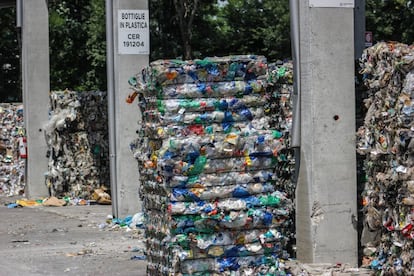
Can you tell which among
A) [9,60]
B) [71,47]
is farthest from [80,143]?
[9,60]

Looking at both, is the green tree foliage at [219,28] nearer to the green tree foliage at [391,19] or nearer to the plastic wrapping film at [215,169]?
the green tree foliage at [391,19]

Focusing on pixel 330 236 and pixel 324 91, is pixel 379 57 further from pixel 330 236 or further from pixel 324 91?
pixel 330 236

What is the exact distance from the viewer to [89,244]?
12562 millimetres

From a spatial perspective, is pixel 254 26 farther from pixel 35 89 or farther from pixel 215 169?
pixel 215 169

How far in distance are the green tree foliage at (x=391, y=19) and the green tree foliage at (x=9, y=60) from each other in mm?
17389

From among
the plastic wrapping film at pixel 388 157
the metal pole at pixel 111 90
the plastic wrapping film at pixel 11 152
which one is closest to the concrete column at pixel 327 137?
the plastic wrapping film at pixel 388 157

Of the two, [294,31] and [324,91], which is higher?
[294,31]

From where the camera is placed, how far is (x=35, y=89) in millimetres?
19703

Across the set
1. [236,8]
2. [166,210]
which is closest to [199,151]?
[166,210]

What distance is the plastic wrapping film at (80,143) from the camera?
62.2ft

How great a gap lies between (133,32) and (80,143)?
489cm

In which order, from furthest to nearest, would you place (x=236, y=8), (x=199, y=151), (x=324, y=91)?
(x=236, y=8)
(x=324, y=91)
(x=199, y=151)

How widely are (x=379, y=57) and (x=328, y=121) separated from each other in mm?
866

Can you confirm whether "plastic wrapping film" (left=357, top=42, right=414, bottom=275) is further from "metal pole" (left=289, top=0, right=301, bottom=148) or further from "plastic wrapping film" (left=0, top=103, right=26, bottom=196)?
"plastic wrapping film" (left=0, top=103, right=26, bottom=196)
